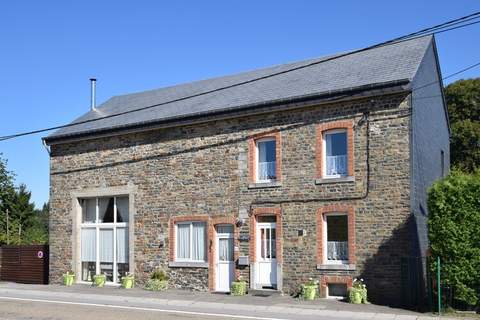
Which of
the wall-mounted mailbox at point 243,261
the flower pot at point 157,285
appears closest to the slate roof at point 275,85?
the wall-mounted mailbox at point 243,261

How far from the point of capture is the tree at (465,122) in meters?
37.0

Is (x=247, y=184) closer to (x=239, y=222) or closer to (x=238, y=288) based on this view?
(x=239, y=222)

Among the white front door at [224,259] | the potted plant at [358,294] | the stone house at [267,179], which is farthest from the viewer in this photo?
the white front door at [224,259]

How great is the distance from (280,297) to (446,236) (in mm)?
5961

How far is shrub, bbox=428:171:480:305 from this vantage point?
16594mm

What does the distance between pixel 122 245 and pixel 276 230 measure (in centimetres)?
730

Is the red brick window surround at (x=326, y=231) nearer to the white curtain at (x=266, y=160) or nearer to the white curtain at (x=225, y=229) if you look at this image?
the white curtain at (x=266, y=160)

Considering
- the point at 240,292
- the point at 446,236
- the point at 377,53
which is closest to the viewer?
the point at 446,236

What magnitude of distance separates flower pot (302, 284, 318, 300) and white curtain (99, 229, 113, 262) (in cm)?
938

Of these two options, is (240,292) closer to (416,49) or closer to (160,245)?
(160,245)

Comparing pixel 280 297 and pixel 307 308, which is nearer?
pixel 307 308

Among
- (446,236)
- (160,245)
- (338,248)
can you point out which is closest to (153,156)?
(160,245)

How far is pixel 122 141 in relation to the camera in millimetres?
25562

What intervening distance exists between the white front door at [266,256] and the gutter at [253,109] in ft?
12.8
